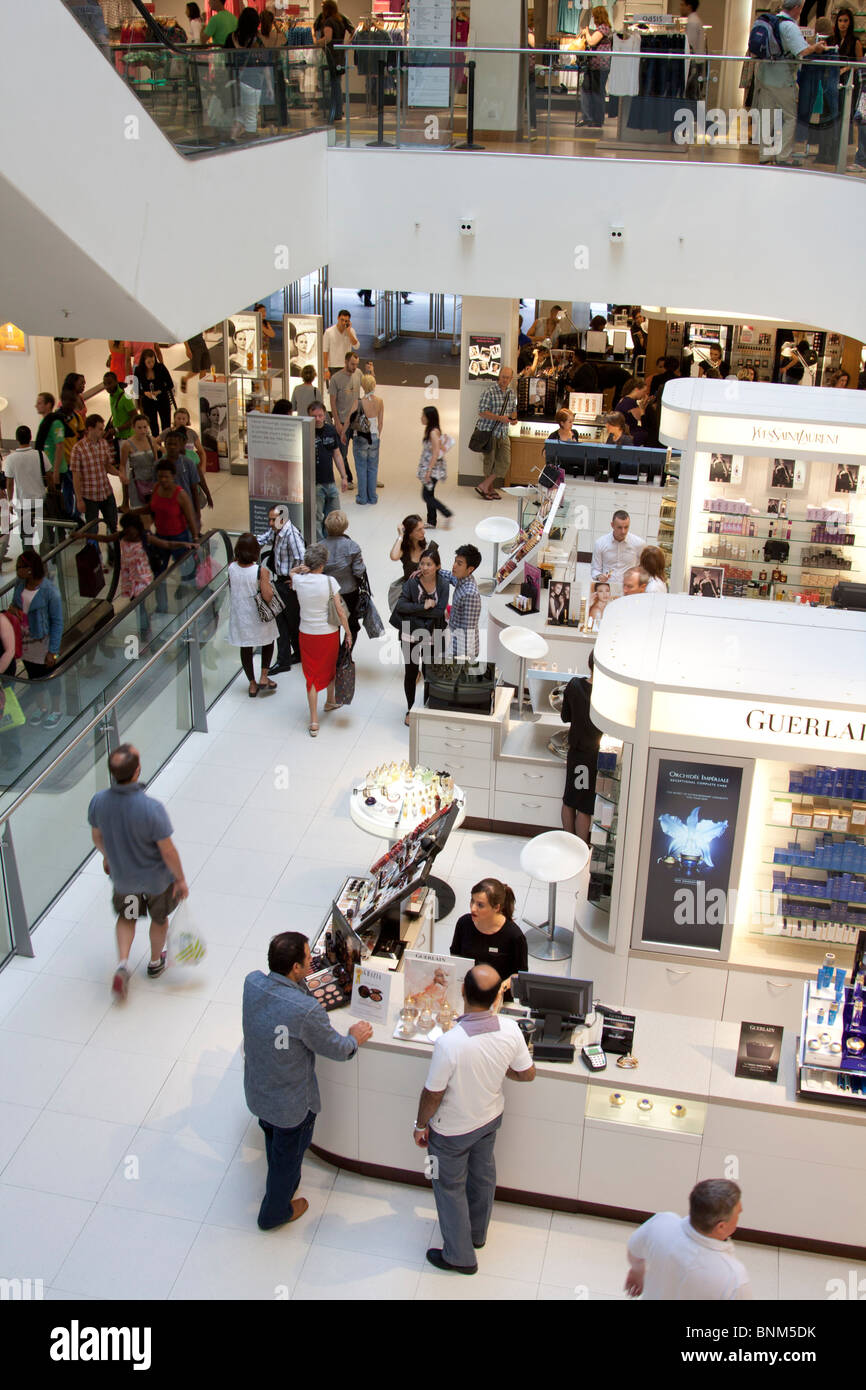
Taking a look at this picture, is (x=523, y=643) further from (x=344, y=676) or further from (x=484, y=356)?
(x=484, y=356)

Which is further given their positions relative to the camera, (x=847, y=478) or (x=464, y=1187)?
(x=847, y=478)

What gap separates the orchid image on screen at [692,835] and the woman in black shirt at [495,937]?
88 cm

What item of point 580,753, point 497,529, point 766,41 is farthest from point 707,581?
point 766,41

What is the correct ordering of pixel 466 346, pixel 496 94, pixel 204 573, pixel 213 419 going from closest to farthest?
pixel 204 573 → pixel 496 94 → pixel 466 346 → pixel 213 419

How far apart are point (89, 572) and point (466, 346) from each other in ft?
20.8

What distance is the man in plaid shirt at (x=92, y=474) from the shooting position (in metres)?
12.4

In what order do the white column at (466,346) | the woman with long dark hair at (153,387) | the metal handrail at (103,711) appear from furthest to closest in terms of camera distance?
the woman with long dark hair at (153,387)
the white column at (466,346)
the metal handrail at (103,711)

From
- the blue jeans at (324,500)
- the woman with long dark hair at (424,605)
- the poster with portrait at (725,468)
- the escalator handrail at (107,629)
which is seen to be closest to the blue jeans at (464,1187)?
the woman with long dark hair at (424,605)

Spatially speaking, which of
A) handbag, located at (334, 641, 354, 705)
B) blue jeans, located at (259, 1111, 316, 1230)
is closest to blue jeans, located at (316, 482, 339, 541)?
handbag, located at (334, 641, 354, 705)

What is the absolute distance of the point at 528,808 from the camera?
8945 mm

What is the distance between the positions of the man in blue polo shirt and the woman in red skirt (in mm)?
2858

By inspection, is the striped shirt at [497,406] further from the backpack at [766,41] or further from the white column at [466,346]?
the backpack at [766,41]

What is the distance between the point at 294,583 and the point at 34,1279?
207 inches
